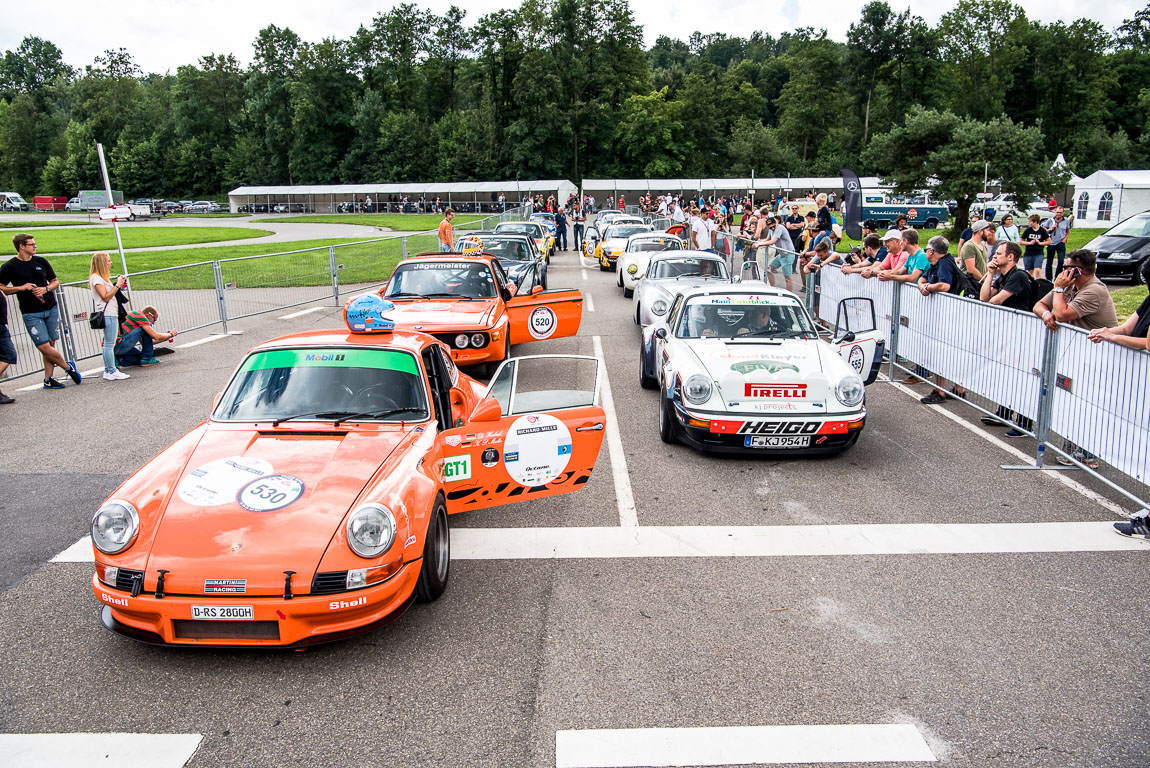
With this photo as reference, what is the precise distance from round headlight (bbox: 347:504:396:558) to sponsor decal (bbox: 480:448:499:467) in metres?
1.00

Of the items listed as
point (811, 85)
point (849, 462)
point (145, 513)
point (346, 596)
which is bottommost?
point (849, 462)

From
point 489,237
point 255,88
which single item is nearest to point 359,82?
point 255,88

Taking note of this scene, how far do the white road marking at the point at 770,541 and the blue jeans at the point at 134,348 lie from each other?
6.67m

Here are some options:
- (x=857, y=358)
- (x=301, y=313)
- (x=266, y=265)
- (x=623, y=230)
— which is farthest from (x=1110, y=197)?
(x=266, y=265)

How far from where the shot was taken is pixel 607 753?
316 centimetres

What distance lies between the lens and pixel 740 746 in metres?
3.20

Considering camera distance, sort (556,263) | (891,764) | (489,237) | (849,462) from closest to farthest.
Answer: (891,764)
(849,462)
(489,237)
(556,263)

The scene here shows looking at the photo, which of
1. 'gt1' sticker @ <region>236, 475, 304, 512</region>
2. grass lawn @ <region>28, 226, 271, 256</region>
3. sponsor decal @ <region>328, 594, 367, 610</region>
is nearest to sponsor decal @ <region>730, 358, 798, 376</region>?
'gt1' sticker @ <region>236, 475, 304, 512</region>

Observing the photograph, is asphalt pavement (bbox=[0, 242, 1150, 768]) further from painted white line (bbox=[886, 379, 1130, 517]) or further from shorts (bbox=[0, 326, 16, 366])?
shorts (bbox=[0, 326, 16, 366])

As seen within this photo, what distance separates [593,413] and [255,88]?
109 m

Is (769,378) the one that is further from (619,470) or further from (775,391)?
(619,470)

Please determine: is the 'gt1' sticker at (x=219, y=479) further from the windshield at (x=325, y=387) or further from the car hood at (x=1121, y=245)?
the car hood at (x=1121, y=245)

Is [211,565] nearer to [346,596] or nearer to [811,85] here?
[346,596]

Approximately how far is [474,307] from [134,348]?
520 centimetres
